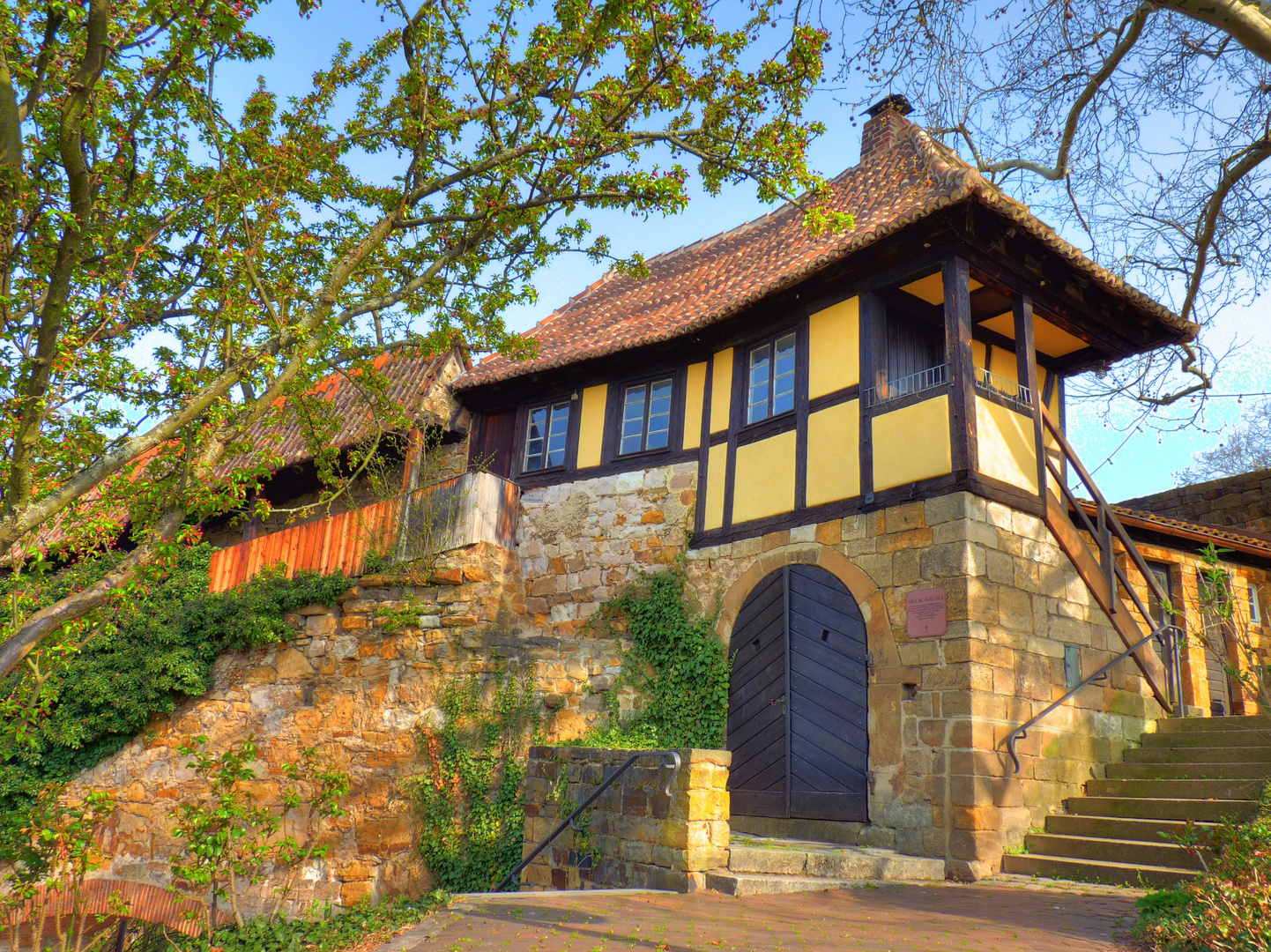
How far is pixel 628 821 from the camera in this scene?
692cm

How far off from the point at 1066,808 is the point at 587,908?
4.45 m

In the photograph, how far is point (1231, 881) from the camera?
4.60 m

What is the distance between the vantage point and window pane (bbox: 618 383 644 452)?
11.1 metres

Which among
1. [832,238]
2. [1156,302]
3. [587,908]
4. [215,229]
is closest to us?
[587,908]

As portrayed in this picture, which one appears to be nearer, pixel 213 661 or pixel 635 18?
pixel 635 18

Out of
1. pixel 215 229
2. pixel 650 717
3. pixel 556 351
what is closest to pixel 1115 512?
pixel 650 717

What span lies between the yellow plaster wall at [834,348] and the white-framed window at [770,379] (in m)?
0.33

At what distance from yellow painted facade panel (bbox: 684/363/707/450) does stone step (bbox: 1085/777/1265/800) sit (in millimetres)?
5113

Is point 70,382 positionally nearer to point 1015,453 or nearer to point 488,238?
point 488,238

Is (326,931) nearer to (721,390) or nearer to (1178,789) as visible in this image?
(721,390)

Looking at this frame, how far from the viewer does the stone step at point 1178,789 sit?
6.96 meters

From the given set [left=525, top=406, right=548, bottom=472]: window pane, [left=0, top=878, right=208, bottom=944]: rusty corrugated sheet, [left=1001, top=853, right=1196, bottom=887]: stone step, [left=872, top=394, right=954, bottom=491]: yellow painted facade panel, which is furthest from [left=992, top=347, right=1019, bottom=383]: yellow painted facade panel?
[left=0, top=878, right=208, bottom=944]: rusty corrugated sheet

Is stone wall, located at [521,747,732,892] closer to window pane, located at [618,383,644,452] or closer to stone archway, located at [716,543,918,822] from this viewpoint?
stone archway, located at [716,543,918,822]

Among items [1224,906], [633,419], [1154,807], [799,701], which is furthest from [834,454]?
[1224,906]
